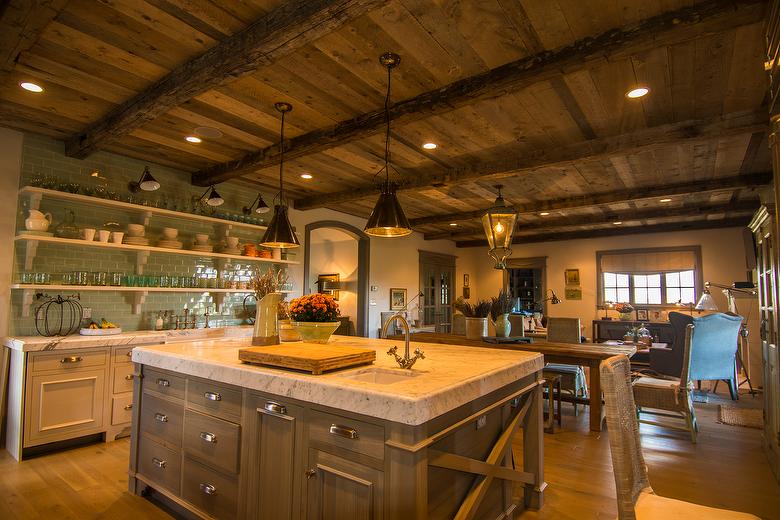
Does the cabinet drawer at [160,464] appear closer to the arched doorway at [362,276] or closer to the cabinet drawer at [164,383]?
the cabinet drawer at [164,383]

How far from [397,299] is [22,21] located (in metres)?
6.63

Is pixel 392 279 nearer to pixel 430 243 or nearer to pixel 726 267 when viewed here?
pixel 430 243

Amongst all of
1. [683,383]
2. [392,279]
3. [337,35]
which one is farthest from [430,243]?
[337,35]

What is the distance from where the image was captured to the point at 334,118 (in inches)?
135

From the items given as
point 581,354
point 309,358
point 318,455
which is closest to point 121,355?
point 309,358

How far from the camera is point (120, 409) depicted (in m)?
3.79

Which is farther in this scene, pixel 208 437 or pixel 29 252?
pixel 29 252

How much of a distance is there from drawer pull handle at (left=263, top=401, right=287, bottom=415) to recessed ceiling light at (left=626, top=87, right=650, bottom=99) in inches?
115

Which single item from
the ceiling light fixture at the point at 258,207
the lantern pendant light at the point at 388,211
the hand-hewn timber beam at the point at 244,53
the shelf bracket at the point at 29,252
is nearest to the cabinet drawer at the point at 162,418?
the lantern pendant light at the point at 388,211

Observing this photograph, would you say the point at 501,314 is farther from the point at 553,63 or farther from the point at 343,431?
the point at 343,431

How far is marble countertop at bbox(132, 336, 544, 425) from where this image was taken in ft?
5.00

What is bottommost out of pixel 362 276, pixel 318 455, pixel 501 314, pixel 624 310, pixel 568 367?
pixel 568 367

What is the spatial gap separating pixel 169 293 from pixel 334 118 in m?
2.81

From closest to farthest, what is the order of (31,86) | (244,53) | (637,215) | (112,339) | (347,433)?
(347,433)
(244,53)
(31,86)
(112,339)
(637,215)
